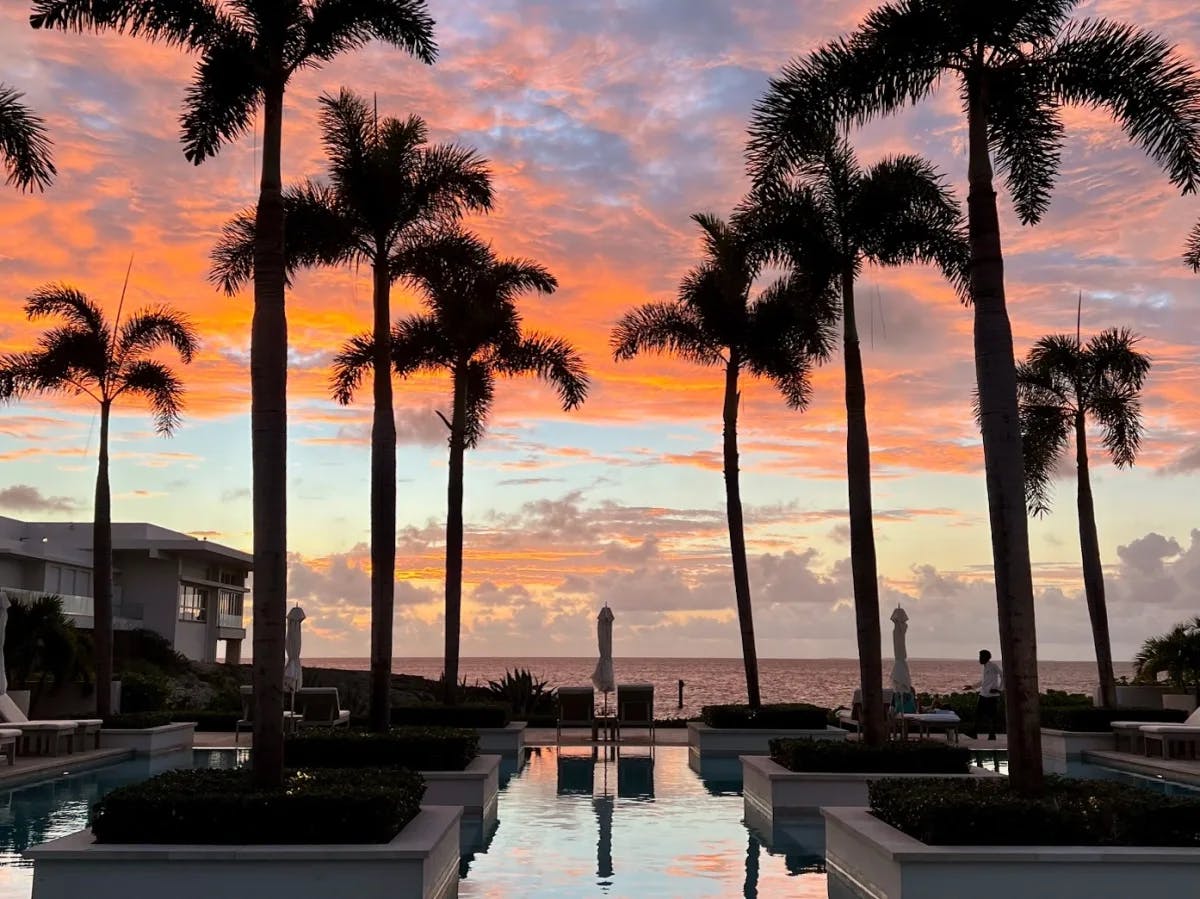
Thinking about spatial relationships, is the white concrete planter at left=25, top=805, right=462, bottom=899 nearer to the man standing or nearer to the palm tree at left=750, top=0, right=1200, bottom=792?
the palm tree at left=750, top=0, right=1200, bottom=792

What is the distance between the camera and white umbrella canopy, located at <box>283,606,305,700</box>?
79.4 feet

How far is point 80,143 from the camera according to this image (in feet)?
62.8

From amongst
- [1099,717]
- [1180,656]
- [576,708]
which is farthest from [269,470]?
[1180,656]

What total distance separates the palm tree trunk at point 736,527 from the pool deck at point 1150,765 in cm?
609

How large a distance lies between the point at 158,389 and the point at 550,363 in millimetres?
7978

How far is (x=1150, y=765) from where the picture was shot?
1969 centimetres

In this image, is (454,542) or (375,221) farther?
(454,542)

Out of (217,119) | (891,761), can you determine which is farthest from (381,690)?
(217,119)

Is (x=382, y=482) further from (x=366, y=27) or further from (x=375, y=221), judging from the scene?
(x=366, y=27)

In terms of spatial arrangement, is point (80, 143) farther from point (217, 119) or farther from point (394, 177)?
point (217, 119)

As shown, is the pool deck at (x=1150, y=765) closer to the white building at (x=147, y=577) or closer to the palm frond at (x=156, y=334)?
the palm frond at (x=156, y=334)

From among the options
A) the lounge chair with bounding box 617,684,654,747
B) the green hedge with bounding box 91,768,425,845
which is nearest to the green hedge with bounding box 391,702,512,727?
the lounge chair with bounding box 617,684,654,747

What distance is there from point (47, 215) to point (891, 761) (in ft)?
50.1

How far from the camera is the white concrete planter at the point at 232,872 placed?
9.28m
